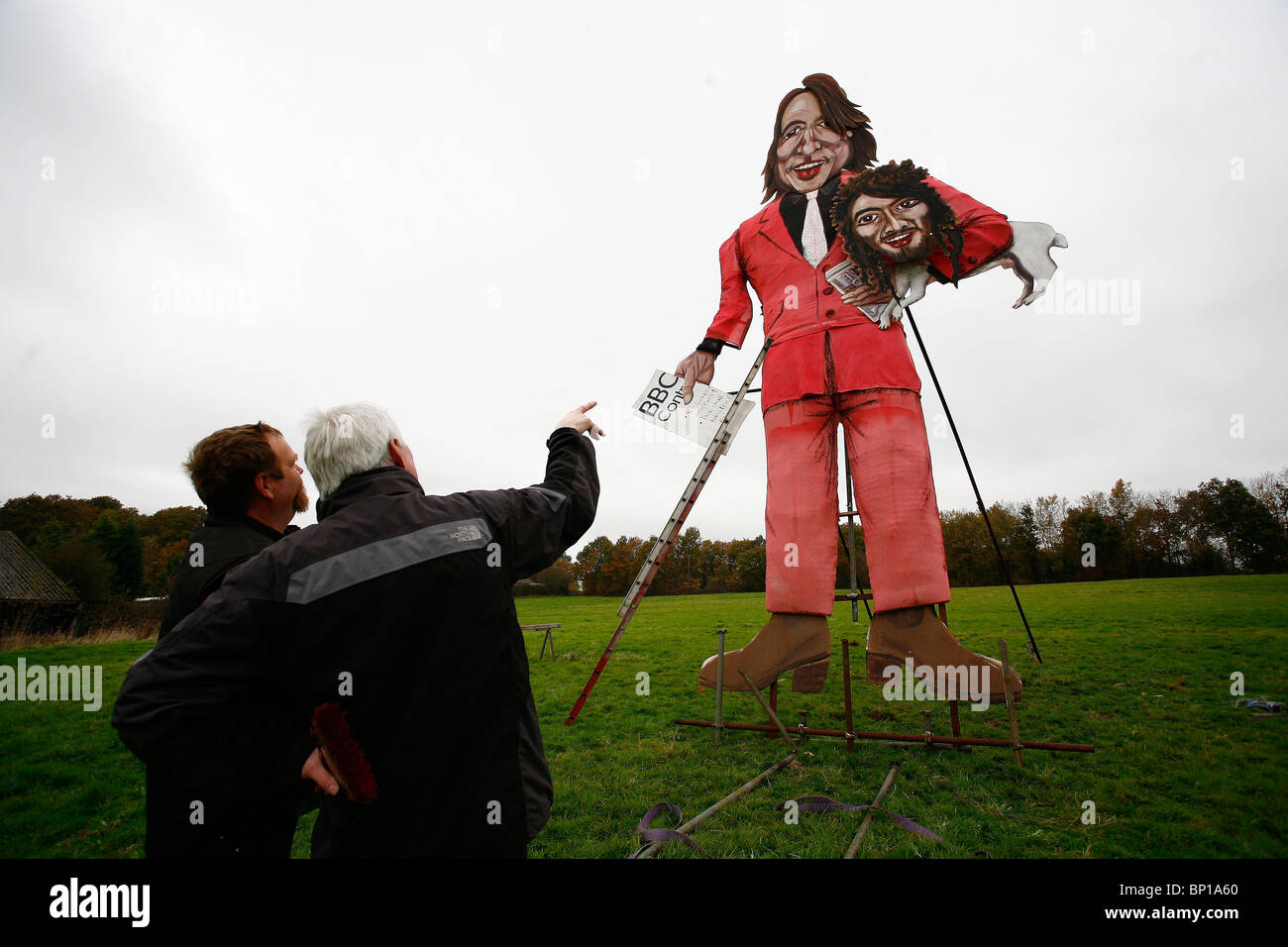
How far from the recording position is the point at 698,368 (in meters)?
5.22

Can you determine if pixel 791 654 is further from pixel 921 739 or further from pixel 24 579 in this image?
pixel 24 579

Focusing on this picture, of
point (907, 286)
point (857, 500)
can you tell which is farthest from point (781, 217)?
point (857, 500)

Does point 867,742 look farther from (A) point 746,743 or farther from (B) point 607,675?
(B) point 607,675

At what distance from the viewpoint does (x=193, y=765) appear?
4.93 ft

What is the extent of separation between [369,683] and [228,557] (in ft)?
3.44

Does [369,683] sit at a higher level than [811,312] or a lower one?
lower

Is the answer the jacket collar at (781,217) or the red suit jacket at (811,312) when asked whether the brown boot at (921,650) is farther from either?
the jacket collar at (781,217)

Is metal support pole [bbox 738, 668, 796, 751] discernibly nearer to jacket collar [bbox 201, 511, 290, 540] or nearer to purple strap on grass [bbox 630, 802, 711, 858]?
purple strap on grass [bbox 630, 802, 711, 858]

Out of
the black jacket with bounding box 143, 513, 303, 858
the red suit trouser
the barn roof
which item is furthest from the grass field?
the barn roof

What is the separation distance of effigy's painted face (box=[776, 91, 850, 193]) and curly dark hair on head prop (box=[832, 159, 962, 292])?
0.47 metres

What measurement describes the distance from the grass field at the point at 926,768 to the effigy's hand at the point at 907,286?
320 cm
